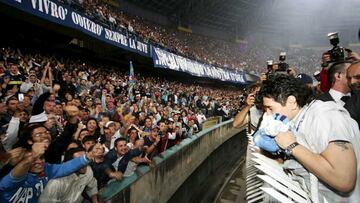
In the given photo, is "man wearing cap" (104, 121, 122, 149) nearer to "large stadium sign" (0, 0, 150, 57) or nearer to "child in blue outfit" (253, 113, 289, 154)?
"child in blue outfit" (253, 113, 289, 154)

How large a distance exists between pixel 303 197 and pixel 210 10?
33324 millimetres

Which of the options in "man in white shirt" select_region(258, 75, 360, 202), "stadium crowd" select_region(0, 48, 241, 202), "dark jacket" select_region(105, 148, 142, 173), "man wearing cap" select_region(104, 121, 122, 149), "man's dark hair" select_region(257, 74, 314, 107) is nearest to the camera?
"man in white shirt" select_region(258, 75, 360, 202)

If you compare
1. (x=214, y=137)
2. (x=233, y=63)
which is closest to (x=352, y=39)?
(x=233, y=63)

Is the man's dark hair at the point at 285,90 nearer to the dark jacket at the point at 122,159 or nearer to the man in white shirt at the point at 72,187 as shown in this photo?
the man in white shirt at the point at 72,187

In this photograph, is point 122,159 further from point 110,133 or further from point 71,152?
point 71,152

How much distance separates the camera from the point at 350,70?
233 cm

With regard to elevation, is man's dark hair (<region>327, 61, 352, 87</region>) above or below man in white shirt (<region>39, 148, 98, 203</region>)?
above

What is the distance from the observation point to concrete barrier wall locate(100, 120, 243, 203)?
4086mm

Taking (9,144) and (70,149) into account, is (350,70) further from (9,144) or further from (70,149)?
(9,144)

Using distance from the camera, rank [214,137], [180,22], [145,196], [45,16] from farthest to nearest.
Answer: [180,22], [214,137], [45,16], [145,196]

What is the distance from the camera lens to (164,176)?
240 inches

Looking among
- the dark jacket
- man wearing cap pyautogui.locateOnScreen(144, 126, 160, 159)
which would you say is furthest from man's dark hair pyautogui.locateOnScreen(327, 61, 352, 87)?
man wearing cap pyautogui.locateOnScreen(144, 126, 160, 159)

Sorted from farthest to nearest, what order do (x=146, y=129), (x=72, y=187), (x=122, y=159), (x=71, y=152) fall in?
(x=146, y=129)
(x=122, y=159)
(x=71, y=152)
(x=72, y=187)

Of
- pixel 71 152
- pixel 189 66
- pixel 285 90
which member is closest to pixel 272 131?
pixel 285 90
